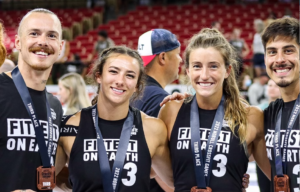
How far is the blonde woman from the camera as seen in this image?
8.11 ft

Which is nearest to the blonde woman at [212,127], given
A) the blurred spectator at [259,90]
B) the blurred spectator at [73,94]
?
the blurred spectator at [73,94]

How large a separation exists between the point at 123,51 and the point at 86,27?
11.9m

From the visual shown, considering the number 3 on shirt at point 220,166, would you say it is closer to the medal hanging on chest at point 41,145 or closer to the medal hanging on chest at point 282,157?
the medal hanging on chest at point 282,157

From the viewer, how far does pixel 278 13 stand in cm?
1268

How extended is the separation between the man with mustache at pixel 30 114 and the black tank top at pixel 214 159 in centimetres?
71

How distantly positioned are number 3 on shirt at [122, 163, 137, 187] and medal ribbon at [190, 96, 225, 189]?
347 millimetres

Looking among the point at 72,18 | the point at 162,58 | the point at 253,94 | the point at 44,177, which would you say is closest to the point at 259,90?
the point at 253,94

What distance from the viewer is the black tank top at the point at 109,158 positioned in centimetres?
240

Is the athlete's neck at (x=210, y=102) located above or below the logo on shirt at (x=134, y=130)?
above

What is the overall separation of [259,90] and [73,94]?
3.35 meters

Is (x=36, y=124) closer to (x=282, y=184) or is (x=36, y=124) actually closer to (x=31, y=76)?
(x=31, y=76)

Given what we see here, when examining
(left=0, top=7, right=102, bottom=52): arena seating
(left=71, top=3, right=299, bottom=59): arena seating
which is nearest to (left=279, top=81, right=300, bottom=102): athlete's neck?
(left=71, top=3, right=299, bottom=59): arena seating

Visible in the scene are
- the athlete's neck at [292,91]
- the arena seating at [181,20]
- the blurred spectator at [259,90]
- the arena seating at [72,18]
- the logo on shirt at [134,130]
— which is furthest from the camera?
the arena seating at [72,18]

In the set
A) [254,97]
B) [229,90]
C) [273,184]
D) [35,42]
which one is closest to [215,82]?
[229,90]
